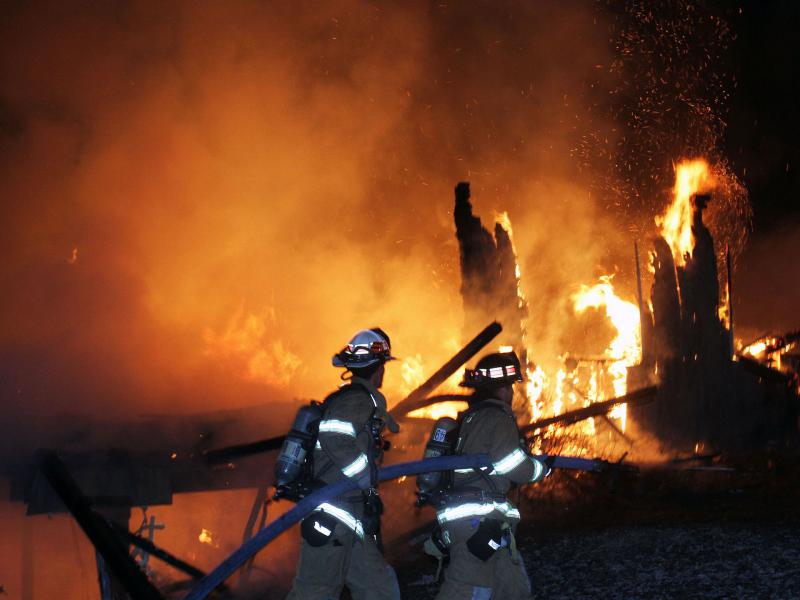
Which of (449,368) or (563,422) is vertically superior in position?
(449,368)

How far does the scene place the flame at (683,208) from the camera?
14.4 m

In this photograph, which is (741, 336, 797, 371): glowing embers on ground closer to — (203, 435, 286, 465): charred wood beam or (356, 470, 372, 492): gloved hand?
(203, 435, 286, 465): charred wood beam

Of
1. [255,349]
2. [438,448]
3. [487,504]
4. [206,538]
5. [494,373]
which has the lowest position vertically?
[206,538]

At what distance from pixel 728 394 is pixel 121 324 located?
1299cm

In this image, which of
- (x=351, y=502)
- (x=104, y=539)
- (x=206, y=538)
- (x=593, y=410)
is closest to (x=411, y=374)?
(x=206, y=538)

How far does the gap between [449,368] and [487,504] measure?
495cm

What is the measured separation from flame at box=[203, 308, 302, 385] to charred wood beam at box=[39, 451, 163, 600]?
11404 millimetres

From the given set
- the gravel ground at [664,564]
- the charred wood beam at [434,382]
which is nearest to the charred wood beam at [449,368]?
the charred wood beam at [434,382]

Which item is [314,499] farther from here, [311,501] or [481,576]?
[481,576]

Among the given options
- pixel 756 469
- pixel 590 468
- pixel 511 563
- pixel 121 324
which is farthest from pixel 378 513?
pixel 121 324

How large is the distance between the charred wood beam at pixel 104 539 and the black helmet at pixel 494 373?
250 cm

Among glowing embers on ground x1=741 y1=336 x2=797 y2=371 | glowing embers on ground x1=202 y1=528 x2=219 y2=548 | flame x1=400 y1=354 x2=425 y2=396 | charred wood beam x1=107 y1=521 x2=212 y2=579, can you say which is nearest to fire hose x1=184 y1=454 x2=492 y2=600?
charred wood beam x1=107 y1=521 x2=212 y2=579

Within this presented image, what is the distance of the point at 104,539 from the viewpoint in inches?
245

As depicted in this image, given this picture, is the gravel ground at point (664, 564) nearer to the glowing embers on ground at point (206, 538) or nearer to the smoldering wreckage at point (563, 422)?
the smoldering wreckage at point (563, 422)
